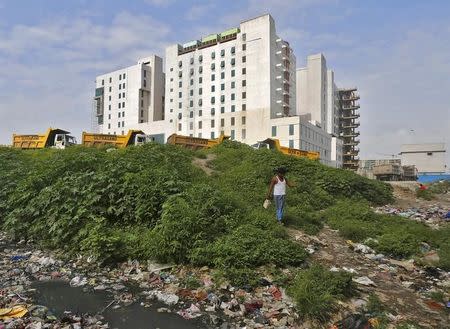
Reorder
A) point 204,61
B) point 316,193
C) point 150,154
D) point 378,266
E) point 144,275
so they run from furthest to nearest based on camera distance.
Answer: point 204,61, point 316,193, point 150,154, point 378,266, point 144,275

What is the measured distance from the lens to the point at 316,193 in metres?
14.4

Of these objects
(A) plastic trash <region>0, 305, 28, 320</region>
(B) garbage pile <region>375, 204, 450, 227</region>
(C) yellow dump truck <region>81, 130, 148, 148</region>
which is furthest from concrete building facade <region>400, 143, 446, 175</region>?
(A) plastic trash <region>0, 305, 28, 320</region>

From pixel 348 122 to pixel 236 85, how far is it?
38.7m

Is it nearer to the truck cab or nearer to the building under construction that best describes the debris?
the truck cab

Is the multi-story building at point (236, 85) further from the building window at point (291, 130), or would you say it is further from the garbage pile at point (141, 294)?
the garbage pile at point (141, 294)

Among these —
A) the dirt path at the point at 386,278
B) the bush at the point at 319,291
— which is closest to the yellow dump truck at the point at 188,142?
the dirt path at the point at 386,278

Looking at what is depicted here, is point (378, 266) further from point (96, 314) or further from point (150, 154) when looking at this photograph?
point (150, 154)

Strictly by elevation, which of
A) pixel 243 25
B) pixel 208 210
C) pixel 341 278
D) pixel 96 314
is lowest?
pixel 96 314

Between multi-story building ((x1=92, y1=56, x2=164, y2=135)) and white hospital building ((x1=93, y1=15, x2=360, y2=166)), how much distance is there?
0.69 feet

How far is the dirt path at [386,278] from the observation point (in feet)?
18.2

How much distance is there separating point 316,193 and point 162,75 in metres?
72.9

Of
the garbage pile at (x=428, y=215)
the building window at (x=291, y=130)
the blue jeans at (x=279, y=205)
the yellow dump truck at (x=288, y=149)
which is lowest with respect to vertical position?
the garbage pile at (x=428, y=215)

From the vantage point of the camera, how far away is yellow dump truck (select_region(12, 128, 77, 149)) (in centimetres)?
2825

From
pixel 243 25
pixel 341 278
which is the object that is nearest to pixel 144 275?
pixel 341 278
